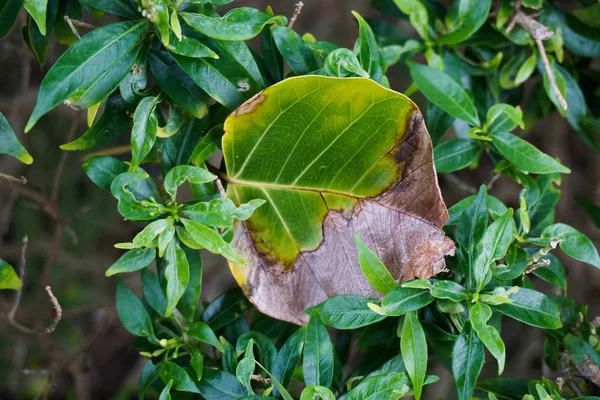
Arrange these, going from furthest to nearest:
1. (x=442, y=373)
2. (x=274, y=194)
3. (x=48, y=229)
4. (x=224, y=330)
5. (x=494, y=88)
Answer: (x=48, y=229) → (x=442, y=373) → (x=494, y=88) → (x=224, y=330) → (x=274, y=194)

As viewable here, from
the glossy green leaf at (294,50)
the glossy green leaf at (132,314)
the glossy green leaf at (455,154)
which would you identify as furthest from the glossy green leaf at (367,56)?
the glossy green leaf at (132,314)

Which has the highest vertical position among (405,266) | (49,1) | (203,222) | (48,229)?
(49,1)

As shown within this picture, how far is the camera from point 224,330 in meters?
1.01

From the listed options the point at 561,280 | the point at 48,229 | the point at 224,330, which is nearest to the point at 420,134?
the point at 561,280

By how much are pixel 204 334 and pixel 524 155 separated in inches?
22.0

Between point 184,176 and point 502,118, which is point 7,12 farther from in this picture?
point 502,118

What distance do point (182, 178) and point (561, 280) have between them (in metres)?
0.61

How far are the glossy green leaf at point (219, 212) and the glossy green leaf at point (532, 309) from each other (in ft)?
1.18

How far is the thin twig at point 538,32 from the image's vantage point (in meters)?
1.01

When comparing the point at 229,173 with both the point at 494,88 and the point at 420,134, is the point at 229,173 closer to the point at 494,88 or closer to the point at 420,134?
the point at 420,134

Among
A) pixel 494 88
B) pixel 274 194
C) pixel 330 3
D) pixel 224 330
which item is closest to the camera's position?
pixel 274 194

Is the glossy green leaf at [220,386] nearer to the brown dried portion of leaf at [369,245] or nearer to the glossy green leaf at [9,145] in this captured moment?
the brown dried portion of leaf at [369,245]

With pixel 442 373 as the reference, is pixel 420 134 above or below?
above

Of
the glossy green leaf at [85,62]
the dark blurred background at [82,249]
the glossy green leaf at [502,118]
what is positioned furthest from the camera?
the dark blurred background at [82,249]
